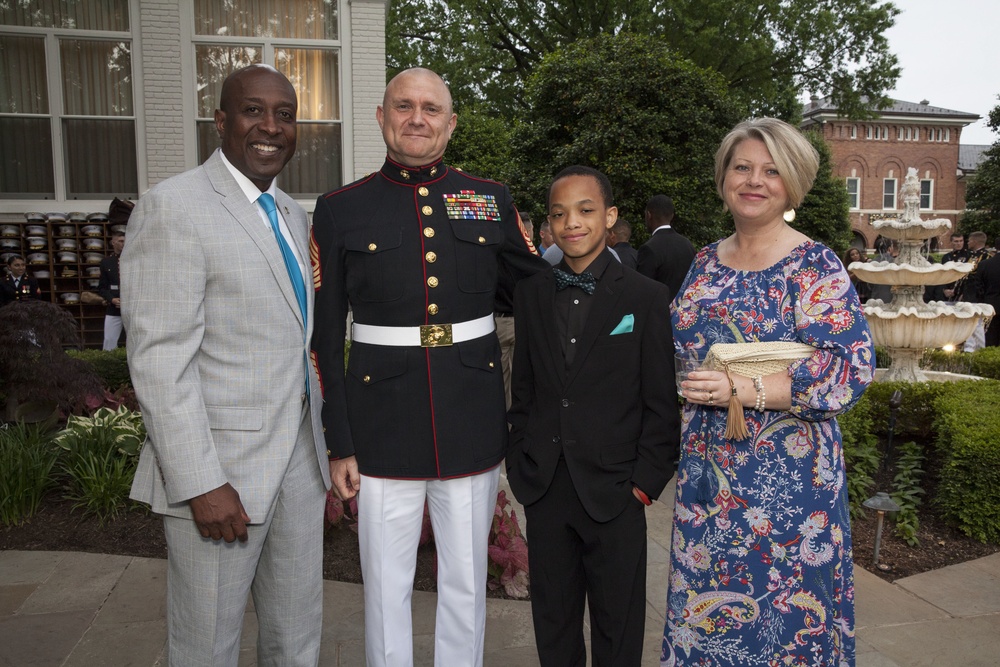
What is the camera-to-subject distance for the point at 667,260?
22.8 feet

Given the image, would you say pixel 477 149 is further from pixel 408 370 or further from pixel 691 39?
pixel 408 370

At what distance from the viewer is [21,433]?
518 centimetres

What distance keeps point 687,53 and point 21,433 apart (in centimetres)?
1829

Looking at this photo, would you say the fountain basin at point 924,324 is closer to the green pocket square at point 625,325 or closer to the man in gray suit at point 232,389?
the green pocket square at point 625,325

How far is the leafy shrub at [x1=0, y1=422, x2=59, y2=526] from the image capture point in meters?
4.65

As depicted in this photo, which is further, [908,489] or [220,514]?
[908,489]

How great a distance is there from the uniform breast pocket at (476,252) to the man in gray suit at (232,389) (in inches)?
20.6

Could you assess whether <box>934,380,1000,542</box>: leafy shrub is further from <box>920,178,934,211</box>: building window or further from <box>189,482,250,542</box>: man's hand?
<box>920,178,934,211</box>: building window

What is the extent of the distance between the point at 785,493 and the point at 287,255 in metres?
1.67

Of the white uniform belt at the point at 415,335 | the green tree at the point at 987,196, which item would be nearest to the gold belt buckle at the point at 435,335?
the white uniform belt at the point at 415,335

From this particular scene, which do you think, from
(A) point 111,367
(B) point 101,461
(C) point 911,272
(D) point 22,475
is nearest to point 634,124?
(C) point 911,272

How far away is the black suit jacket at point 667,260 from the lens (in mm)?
6934

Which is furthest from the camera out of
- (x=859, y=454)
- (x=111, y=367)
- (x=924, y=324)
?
(x=111, y=367)

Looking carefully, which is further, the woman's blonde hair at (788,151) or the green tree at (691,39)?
the green tree at (691,39)
